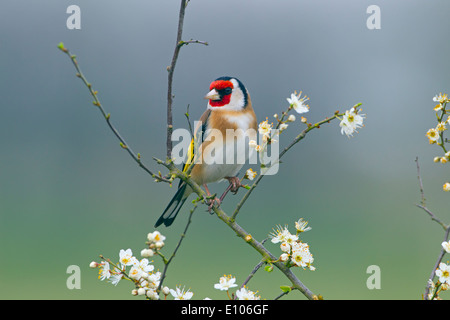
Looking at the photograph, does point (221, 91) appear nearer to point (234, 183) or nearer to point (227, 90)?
point (227, 90)

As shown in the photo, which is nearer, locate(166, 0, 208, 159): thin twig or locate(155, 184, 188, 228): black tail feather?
locate(166, 0, 208, 159): thin twig

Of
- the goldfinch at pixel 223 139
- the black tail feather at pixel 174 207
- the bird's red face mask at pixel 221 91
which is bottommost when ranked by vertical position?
the black tail feather at pixel 174 207

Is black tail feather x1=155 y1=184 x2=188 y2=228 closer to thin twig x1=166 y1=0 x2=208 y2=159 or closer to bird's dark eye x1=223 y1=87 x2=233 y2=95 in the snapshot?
bird's dark eye x1=223 y1=87 x2=233 y2=95

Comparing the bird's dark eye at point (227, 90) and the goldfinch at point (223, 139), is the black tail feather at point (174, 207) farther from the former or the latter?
the bird's dark eye at point (227, 90)

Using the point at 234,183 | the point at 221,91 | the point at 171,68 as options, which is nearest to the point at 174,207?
the point at 234,183

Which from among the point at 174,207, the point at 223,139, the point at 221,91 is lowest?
the point at 174,207

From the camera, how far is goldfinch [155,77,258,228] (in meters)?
1.55

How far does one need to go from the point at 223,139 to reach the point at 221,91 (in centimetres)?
16

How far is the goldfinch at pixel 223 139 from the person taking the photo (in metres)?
1.55

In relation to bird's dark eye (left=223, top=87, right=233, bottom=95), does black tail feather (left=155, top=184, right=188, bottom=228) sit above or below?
below

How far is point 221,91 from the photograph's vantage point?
5.01ft

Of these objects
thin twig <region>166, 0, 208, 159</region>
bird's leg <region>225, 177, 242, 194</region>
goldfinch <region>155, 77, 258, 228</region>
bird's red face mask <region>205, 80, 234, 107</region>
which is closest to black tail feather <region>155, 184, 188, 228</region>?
goldfinch <region>155, 77, 258, 228</region>

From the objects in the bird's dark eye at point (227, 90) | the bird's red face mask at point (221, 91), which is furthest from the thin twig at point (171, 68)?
the bird's dark eye at point (227, 90)
